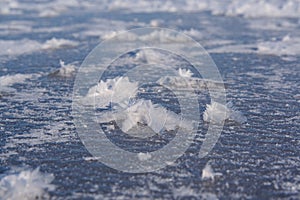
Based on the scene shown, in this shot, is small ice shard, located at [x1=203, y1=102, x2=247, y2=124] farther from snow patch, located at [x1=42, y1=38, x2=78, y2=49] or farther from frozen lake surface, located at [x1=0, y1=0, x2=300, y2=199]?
snow patch, located at [x1=42, y1=38, x2=78, y2=49]

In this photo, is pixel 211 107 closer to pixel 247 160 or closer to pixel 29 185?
pixel 247 160

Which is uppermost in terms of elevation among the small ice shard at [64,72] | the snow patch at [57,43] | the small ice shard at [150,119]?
the snow patch at [57,43]

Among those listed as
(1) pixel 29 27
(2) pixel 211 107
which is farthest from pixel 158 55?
(1) pixel 29 27

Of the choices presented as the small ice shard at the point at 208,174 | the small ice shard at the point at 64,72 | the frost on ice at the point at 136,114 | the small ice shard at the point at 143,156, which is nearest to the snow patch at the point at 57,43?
the small ice shard at the point at 64,72

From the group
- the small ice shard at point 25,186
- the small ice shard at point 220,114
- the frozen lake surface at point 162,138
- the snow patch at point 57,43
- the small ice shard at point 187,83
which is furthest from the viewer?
the snow patch at point 57,43

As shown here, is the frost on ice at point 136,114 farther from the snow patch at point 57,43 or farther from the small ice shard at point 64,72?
the snow patch at point 57,43
